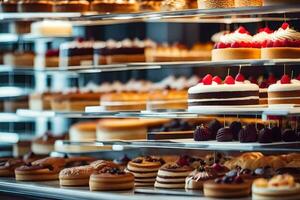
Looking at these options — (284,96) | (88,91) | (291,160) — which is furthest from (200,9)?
(88,91)

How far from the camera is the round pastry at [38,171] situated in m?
7.48

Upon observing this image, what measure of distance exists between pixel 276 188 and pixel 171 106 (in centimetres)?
279

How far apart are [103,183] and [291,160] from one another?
1.35m

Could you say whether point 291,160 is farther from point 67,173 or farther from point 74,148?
point 74,148

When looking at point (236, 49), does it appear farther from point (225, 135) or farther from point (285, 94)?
point (225, 135)

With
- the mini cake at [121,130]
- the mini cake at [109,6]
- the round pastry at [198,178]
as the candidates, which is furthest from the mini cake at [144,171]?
the mini cake at [121,130]

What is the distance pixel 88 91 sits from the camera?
9516 mm

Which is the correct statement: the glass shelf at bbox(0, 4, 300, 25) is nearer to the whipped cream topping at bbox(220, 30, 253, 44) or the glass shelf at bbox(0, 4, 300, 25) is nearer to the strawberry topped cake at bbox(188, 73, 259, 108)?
the whipped cream topping at bbox(220, 30, 253, 44)

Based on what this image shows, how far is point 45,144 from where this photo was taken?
9883 millimetres

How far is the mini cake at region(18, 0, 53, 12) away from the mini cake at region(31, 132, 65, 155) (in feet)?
5.35

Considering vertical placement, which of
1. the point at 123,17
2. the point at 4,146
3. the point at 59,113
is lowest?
the point at 4,146

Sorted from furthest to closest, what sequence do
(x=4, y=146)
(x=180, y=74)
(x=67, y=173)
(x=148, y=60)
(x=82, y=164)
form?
1. (x=4, y=146)
2. (x=180, y=74)
3. (x=148, y=60)
4. (x=82, y=164)
5. (x=67, y=173)

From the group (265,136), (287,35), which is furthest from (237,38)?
(265,136)

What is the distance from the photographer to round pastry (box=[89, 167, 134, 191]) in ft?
22.1
